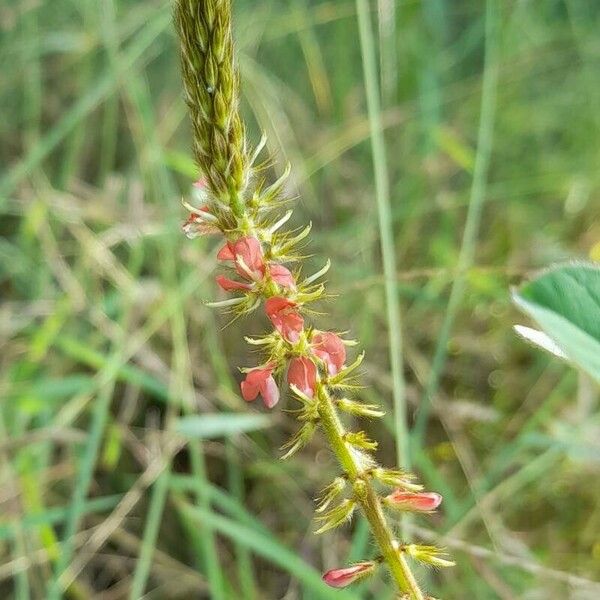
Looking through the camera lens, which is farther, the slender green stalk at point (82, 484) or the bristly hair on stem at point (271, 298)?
the slender green stalk at point (82, 484)

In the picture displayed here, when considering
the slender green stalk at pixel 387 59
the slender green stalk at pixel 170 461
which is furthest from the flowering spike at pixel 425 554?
the slender green stalk at pixel 387 59

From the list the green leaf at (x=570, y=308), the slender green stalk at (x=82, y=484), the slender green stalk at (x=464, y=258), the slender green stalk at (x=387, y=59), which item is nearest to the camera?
the green leaf at (x=570, y=308)

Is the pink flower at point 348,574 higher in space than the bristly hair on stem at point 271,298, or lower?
lower

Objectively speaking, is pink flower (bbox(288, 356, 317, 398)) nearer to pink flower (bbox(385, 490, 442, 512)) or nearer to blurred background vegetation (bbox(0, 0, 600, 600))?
pink flower (bbox(385, 490, 442, 512))

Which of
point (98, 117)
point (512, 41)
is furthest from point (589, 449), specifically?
point (98, 117)

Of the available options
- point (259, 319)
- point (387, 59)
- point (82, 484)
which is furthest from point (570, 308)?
point (387, 59)

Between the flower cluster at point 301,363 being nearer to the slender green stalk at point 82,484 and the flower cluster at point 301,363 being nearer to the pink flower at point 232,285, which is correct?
the pink flower at point 232,285

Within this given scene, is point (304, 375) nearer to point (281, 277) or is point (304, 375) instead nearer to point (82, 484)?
point (281, 277)
